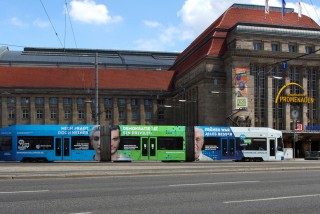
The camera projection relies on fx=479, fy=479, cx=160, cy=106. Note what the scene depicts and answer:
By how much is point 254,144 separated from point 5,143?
2238cm

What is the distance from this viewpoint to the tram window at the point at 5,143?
41.3 metres

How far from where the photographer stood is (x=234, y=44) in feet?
247

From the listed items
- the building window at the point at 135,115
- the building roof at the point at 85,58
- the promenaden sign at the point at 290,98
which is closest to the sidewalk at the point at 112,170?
the promenaden sign at the point at 290,98

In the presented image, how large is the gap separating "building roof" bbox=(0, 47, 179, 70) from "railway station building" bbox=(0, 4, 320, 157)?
271mm

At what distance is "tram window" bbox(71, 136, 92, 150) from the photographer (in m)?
41.0

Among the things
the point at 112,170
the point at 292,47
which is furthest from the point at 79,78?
the point at 112,170

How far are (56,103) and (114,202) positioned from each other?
295 ft

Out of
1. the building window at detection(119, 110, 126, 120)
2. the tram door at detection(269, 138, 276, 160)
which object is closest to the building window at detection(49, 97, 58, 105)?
the building window at detection(119, 110, 126, 120)

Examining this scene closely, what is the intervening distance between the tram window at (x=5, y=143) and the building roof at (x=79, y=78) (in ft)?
188

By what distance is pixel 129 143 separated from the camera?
137 ft

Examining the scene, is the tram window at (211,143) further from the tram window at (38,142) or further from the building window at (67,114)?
the building window at (67,114)

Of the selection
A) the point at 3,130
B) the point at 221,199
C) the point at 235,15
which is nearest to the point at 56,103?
the point at 235,15

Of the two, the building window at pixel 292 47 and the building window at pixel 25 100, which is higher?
the building window at pixel 292 47

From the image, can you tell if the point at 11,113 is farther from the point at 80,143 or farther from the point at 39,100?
the point at 80,143
